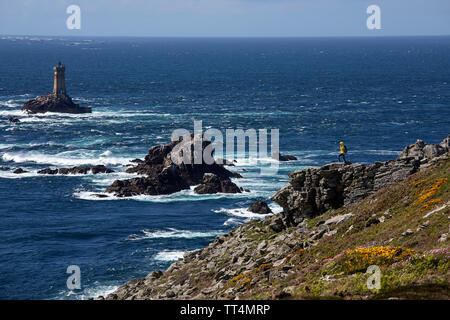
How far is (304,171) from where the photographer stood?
41938 millimetres

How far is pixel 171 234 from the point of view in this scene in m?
64.0

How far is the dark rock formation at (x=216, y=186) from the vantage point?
80250 mm

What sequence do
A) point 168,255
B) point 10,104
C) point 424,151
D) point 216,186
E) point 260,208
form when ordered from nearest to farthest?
point 424,151, point 168,255, point 260,208, point 216,186, point 10,104

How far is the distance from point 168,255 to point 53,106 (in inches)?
3559

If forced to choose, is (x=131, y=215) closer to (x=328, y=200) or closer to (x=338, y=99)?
(x=328, y=200)

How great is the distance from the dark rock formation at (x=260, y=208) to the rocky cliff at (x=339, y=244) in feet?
79.2

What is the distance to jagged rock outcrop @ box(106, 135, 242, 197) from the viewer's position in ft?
264

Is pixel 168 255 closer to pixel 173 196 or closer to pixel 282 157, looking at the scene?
pixel 173 196

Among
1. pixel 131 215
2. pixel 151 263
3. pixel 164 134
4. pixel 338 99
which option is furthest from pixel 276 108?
pixel 151 263

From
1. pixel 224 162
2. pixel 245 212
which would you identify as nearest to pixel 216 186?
pixel 224 162

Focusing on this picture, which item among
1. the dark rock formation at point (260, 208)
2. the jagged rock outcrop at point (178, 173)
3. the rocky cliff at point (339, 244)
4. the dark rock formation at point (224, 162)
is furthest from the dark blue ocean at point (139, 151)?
the rocky cliff at point (339, 244)

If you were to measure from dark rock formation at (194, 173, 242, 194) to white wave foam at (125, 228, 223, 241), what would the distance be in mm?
15773

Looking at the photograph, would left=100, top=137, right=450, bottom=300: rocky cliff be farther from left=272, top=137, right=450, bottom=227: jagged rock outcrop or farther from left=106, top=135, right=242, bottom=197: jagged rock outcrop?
left=106, top=135, right=242, bottom=197: jagged rock outcrop

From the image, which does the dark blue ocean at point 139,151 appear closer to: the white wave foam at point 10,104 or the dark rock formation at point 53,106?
the white wave foam at point 10,104
